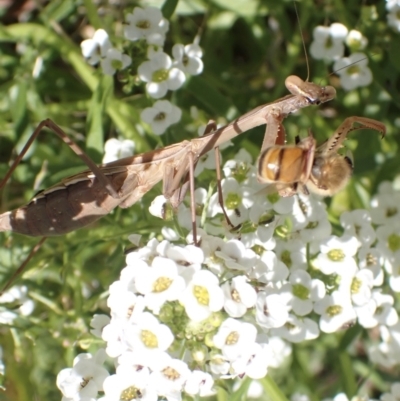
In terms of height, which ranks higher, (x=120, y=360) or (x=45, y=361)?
(x=120, y=360)

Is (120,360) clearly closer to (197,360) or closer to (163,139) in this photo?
(197,360)

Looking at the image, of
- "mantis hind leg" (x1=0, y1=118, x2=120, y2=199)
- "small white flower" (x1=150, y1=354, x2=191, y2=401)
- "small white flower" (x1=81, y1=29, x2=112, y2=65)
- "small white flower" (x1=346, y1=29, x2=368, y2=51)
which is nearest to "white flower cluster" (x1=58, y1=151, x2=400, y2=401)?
"small white flower" (x1=150, y1=354, x2=191, y2=401)

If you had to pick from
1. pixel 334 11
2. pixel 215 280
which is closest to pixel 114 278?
pixel 215 280

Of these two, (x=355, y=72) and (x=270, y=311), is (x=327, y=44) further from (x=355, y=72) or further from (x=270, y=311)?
(x=270, y=311)

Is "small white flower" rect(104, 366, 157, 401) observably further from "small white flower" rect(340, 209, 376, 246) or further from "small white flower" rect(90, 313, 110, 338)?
"small white flower" rect(340, 209, 376, 246)

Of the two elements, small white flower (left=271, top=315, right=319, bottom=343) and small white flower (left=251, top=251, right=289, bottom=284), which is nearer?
small white flower (left=251, top=251, right=289, bottom=284)

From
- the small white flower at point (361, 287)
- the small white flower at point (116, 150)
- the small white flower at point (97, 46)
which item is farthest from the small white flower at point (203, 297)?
the small white flower at point (97, 46)
